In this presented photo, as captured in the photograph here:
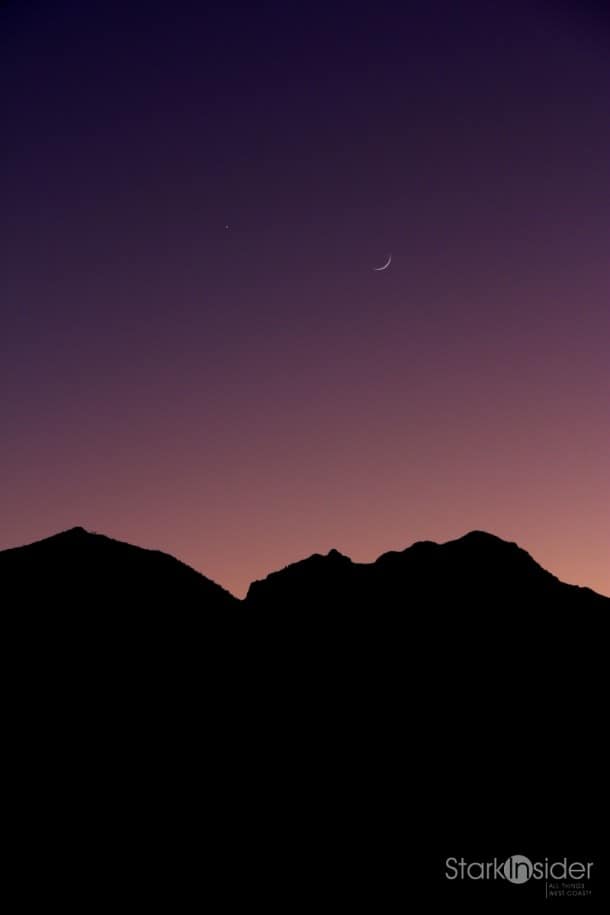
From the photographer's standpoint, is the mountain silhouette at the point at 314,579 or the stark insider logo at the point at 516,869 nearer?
the stark insider logo at the point at 516,869

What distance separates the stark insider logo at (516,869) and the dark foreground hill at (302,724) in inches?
28.6

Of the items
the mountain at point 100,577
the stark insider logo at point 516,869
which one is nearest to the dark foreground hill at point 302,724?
the mountain at point 100,577

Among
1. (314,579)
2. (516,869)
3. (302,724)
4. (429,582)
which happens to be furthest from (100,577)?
(516,869)

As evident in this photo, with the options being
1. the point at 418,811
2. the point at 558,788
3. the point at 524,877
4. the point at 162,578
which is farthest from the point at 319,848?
the point at 162,578

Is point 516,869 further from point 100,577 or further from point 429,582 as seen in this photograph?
point 100,577

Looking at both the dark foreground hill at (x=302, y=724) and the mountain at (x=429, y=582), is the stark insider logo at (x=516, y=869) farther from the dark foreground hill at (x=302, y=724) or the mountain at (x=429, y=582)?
the mountain at (x=429, y=582)

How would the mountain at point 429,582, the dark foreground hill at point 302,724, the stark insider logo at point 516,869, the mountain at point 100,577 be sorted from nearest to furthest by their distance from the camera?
the stark insider logo at point 516,869 → the dark foreground hill at point 302,724 → the mountain at point 100,577 → the mountain at point 429,582

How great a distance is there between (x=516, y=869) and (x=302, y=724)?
70.1 ft

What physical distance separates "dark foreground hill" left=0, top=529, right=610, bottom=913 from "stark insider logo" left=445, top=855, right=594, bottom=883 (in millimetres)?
727

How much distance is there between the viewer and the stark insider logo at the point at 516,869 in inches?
1987

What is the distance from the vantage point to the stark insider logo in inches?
1987

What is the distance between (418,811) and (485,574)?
1196 inches

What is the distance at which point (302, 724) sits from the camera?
66.2 meters

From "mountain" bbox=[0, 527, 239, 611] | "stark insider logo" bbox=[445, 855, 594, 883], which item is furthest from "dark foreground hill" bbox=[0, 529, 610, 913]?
"stark insider logo" bbox=[445, 855, 594, 883]
